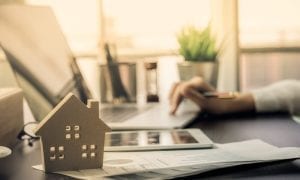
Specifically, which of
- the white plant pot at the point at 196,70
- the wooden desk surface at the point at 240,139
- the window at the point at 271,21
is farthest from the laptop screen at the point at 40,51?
the window at the point at 271,21

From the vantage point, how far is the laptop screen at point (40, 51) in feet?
3.55

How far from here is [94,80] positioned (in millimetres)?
1651

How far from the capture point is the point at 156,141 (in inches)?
35.3

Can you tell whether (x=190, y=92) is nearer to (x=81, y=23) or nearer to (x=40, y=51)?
(x=40, y=51)

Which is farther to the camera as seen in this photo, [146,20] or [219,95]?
[146,20]

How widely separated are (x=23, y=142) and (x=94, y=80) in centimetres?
66

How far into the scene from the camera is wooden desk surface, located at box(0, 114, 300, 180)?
69cm

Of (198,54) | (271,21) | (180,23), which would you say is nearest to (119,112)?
(198,54)

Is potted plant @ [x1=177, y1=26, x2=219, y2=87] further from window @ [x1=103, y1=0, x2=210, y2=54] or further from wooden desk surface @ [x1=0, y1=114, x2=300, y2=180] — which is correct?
window @ [x1=103, y1=0, x2=210, y2=54]

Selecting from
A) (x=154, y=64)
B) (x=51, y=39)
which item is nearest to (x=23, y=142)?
(x=51, y=39)

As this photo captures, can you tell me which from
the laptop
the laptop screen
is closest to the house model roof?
the laptop

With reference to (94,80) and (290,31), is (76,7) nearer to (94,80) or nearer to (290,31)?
(94,80)

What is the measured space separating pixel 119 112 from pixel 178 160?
0.68 m

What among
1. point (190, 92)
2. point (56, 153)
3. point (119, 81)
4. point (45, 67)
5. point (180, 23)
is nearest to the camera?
point (56, 153)
